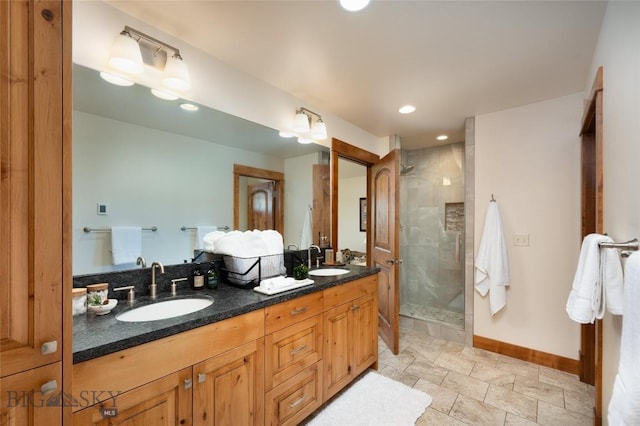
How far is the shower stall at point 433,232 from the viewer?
12.0 feet

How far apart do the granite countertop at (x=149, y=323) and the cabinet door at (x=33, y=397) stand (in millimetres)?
100

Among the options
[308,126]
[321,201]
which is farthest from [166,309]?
[308,126]

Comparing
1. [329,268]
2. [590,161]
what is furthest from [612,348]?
[329,268]

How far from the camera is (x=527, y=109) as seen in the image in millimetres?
2535

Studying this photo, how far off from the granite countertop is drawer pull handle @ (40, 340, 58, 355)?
0.11 m

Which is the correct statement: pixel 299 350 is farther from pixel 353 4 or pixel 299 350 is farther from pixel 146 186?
pixel 353 4

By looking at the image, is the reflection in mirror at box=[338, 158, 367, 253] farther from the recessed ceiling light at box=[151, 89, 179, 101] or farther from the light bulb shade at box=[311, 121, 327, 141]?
the recessed ceiling light at box=[151, 89, 179, 101]

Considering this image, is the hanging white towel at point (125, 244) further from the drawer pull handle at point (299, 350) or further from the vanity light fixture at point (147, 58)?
the drawer pull handle at point (299, 350)

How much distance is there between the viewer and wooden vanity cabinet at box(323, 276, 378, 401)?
1.86 m

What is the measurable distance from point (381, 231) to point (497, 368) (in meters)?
1.61

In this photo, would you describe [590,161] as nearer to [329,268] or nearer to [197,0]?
[329,268]

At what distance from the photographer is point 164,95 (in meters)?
1.57

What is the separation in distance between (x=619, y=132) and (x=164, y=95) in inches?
91.3

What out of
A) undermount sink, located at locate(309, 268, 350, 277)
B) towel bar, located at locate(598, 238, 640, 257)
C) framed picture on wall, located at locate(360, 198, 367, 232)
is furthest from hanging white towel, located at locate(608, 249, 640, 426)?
framed picture on wall, located at locate(360, 198, 367, 232)
